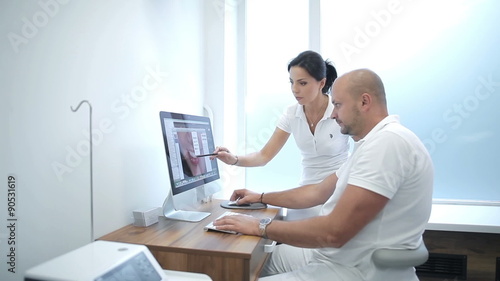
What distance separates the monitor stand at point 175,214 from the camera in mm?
1478

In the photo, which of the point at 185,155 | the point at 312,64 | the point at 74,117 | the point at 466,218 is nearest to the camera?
the point at 74,117

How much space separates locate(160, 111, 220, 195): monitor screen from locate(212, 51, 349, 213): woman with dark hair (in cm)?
14

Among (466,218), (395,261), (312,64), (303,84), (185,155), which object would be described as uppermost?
(312,64)

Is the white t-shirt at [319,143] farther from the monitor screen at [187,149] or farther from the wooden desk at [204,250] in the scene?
the wooden desk at [204,250]

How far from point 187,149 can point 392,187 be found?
0.89 metres

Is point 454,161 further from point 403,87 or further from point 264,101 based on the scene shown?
point 264,101

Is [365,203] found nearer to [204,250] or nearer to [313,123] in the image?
[204,250]

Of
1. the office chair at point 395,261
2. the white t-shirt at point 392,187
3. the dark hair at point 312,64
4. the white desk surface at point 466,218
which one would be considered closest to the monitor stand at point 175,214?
the white t-shirt at point 392,187

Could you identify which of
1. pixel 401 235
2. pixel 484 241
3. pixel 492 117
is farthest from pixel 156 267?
pixel 492 117

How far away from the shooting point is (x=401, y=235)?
44.3 inches

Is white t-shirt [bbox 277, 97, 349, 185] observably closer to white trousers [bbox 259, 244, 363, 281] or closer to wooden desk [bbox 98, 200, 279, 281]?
white trousers [bbox 259, 244, 363, 281]

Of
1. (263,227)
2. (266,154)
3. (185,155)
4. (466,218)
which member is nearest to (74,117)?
(185,155)

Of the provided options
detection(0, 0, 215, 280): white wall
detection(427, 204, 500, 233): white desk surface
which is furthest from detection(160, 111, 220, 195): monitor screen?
detection(427, 204, 500, 233): white desk surface

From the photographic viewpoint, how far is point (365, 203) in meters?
1.04
